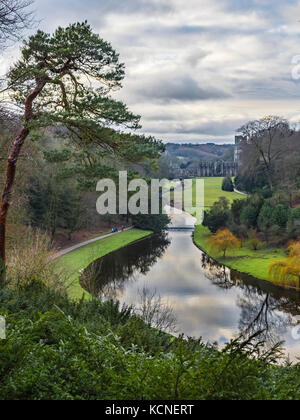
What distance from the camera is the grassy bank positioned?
26.7 metres

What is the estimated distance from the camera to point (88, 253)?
31.6 meters

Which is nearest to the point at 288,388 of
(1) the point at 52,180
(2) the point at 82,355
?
(2) the point at 82,355

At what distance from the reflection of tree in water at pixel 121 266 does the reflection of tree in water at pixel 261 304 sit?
17.4 ft

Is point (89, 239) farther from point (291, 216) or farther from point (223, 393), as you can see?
point (223, 393)

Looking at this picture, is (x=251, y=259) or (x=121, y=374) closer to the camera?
(x=121, y=374)

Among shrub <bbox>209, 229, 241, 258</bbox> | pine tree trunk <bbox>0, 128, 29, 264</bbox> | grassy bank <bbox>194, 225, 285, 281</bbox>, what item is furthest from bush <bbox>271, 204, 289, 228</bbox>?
pine tree trunk <bbox>0, 128, 29, 264</bbox>

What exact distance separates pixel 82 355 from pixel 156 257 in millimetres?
28216

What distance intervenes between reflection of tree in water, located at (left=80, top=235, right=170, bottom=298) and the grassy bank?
5.13 m

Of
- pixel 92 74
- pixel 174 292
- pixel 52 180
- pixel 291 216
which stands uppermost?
pixel 92 74

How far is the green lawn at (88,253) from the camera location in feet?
73.8

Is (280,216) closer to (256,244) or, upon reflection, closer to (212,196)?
(256,244)

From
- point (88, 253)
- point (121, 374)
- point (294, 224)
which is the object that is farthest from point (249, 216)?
point (121, 374)

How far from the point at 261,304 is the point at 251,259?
378 inches

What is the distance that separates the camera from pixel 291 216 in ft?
104
